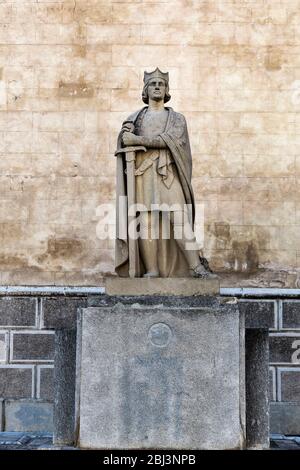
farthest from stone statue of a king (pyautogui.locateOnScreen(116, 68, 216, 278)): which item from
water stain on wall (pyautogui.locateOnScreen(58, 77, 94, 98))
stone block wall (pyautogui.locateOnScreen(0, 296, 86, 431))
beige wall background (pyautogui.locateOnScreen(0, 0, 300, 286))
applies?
water stain on wall (pyautogui.locateOnScreen(58, 77, 94, 98))

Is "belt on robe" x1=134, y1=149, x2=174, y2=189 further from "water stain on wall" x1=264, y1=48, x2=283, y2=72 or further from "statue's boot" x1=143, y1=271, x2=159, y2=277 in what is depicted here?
"water stain on wall" x1=264, y1=48, x2=283, y2=72

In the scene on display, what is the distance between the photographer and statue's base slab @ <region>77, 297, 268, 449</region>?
309 inches

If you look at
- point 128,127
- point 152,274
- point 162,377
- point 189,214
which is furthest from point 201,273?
point 128,127

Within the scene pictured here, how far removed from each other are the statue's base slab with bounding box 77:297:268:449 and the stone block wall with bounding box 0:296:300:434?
3.71 metres

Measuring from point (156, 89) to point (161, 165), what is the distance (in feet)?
3.18

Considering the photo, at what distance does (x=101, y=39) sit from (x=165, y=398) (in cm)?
745

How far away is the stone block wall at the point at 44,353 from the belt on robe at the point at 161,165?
400cm

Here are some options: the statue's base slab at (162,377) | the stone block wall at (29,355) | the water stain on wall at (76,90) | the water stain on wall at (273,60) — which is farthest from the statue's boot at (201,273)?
the water stain on wall at (273,60)

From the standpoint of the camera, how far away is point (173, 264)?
8578 millimetres

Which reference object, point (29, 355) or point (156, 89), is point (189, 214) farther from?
point (29, 355)

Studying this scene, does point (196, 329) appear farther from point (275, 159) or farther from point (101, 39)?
point (101, 39)

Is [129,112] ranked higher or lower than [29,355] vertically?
higher

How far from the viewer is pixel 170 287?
27.1 ft

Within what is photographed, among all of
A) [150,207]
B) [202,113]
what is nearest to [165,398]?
[150,207]
